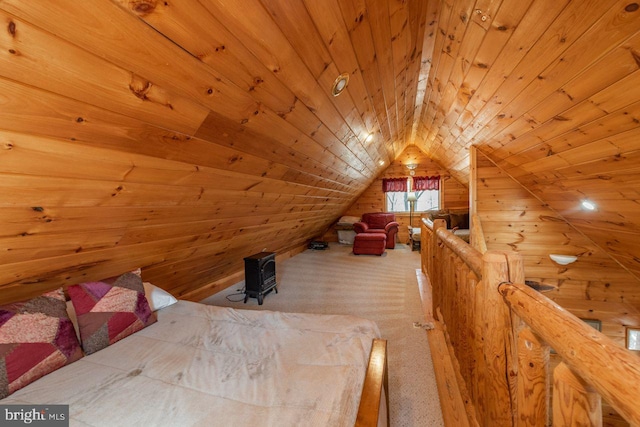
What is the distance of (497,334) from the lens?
1021 millimetres

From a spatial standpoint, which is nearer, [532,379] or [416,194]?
[532,379]

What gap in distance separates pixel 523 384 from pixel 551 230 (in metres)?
3.00

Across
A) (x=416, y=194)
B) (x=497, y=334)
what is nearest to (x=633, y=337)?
(x=497, y=334)

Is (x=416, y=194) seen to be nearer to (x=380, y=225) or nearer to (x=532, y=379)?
(x=380, y=225)

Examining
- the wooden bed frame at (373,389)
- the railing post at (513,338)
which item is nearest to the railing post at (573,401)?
the railing post at (513,338)

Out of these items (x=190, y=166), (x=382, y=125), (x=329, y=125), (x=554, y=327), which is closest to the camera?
(x=554, y=327)

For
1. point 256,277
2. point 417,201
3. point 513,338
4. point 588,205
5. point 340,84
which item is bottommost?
point 256,277

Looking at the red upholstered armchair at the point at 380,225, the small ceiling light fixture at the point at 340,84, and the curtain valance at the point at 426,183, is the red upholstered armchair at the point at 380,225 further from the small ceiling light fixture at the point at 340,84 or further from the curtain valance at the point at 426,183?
the small ceiling light fixture at the point at 340,84

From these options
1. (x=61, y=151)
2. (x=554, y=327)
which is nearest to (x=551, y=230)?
(x=554, y=327)

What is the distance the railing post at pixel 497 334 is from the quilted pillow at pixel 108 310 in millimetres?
1888

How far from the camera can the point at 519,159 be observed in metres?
2.48

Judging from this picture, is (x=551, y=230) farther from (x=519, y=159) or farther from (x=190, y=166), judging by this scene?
(x=190, y=166)

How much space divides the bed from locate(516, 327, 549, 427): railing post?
0.50m

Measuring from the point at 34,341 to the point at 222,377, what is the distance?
898 millimetres
